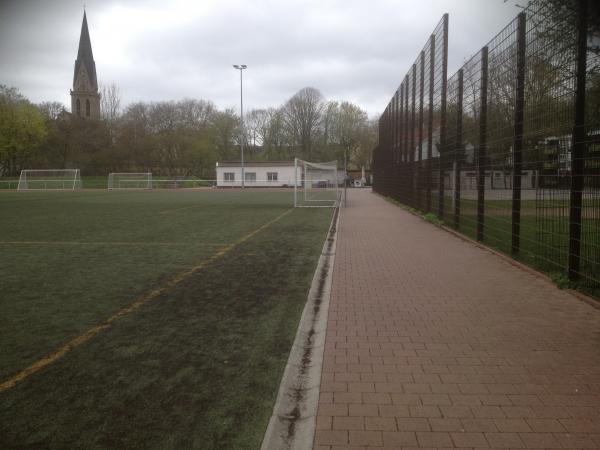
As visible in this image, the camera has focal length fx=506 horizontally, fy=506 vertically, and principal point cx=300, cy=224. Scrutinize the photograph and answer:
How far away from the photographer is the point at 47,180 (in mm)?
53875

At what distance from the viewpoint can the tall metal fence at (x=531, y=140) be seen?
5887 mm

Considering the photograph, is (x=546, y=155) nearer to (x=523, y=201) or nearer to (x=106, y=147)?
(x=523, y=201)

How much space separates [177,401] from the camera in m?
3.17

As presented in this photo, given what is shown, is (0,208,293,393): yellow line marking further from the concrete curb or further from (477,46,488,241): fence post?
(477,46,488,241): fence post

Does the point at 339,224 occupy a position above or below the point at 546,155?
below

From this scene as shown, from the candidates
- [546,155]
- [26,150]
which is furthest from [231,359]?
[26,150]

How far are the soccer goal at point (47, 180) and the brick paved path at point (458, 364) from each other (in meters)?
53.8

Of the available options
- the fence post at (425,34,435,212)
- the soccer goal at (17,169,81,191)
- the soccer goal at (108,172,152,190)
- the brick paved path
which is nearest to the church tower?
the soccer goal at (17,169,81,191)

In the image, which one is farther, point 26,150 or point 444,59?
point 26,150

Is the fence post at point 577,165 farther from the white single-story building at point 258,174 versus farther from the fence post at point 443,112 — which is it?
the white single-story building at point 258,174

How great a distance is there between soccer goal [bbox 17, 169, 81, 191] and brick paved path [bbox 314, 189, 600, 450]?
53.8 m

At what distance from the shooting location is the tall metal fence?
589 cm

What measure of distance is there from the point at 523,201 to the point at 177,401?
6.66m

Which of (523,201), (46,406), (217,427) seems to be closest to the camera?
(217,427)
